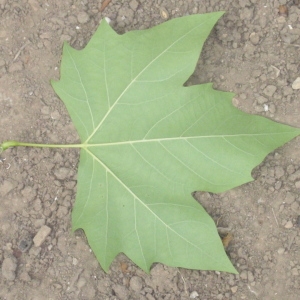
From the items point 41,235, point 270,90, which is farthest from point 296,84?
point 41,235

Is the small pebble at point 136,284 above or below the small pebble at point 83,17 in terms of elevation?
below

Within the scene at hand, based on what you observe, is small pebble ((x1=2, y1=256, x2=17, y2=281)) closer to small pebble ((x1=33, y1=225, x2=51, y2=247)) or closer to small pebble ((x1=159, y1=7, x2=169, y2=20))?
small pebble ((x1=33, y1=225, x2=51, y2=247))

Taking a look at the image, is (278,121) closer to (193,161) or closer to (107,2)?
(193,161)

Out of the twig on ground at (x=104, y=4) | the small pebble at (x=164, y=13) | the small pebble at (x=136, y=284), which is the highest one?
the twig on ground at (x=104, y=4)

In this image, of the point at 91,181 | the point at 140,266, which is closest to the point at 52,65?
the point at 91,181

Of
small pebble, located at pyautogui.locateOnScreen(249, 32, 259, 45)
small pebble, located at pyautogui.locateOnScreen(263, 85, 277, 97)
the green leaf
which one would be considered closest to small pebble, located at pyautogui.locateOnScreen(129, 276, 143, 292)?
the green leaf

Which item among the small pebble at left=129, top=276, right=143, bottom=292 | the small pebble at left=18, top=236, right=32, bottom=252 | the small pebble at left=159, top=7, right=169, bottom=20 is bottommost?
the small pebble at left=129, top=276, right=143, bottom=292

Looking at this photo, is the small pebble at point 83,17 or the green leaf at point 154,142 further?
the small pebble at point 83,17

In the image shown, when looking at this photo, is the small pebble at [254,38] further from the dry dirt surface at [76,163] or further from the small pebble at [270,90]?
the small pebble at [270,90]

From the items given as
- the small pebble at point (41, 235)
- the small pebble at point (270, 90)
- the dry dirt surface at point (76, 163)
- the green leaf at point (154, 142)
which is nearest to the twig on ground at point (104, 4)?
the dry dirt surface at point (76, 163)
